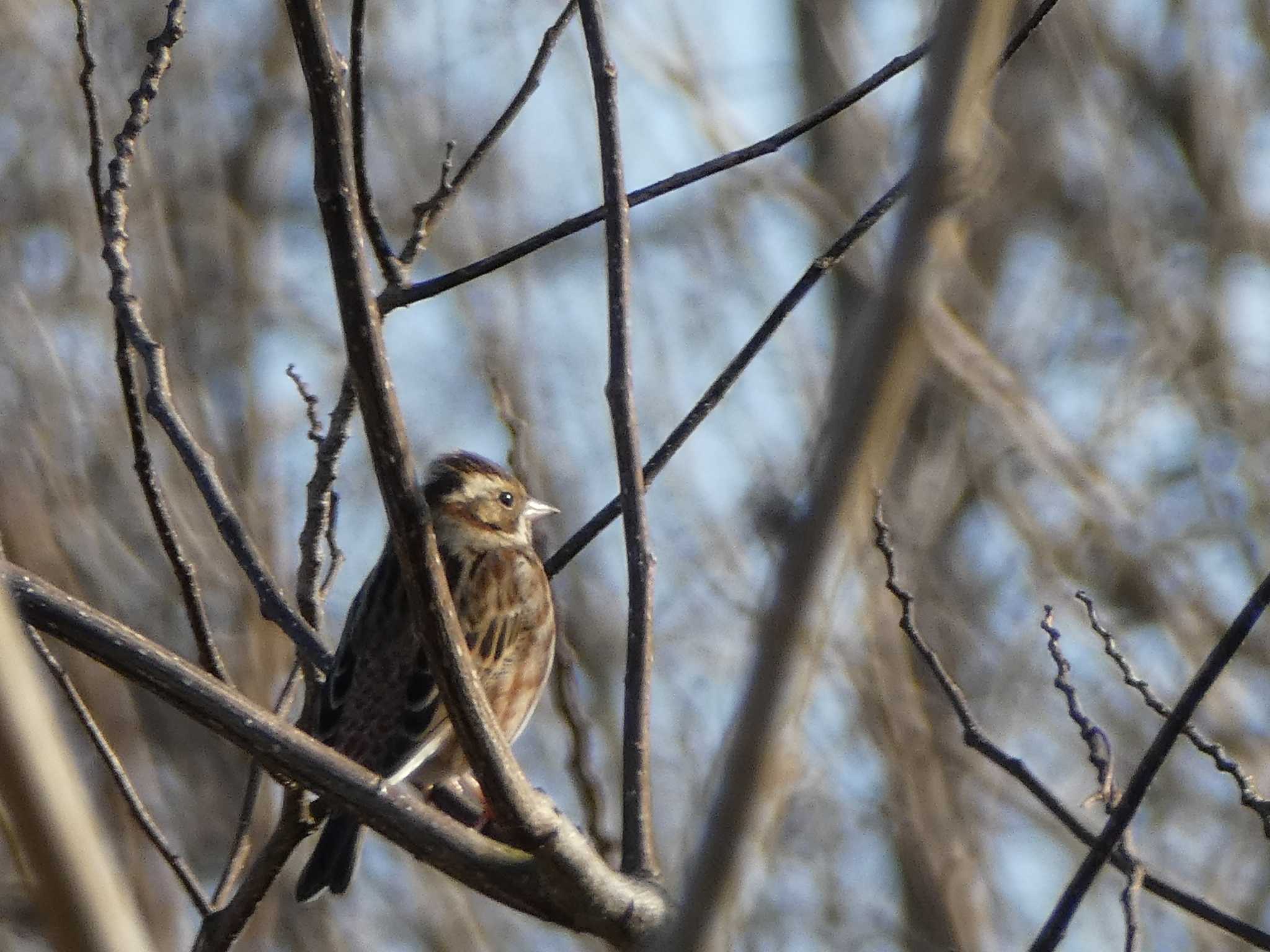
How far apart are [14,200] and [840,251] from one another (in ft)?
20.4

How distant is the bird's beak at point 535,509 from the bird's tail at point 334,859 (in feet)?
5.48

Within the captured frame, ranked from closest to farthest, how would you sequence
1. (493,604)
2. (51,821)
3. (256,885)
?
(51,821) → (256,885) → (493,604)

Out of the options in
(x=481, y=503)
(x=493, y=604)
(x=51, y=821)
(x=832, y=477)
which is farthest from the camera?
(x=481, y=503)

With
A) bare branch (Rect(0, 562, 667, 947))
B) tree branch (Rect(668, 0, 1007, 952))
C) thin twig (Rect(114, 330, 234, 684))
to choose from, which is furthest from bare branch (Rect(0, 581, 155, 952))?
thin twig (Rect(114, 330, 234, 684))

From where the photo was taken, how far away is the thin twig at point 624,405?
3285 millimetres

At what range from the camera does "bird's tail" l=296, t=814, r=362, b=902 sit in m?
4.60

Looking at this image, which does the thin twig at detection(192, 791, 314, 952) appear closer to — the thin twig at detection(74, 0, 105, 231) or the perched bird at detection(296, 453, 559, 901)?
the perched bird at detection(296, 453, 559, 901)

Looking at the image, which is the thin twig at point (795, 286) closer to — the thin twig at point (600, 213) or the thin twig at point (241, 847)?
the thin twig at point (600, 213)

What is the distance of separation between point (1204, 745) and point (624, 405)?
1339 mm

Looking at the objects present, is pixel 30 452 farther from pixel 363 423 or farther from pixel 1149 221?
pixel 1149 221

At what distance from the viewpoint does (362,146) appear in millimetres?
3555

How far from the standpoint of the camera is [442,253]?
9.20 m

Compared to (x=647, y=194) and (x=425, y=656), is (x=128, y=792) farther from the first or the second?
(x=647, y=194)

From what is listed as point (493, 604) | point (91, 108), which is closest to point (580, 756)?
point (91, 108)
